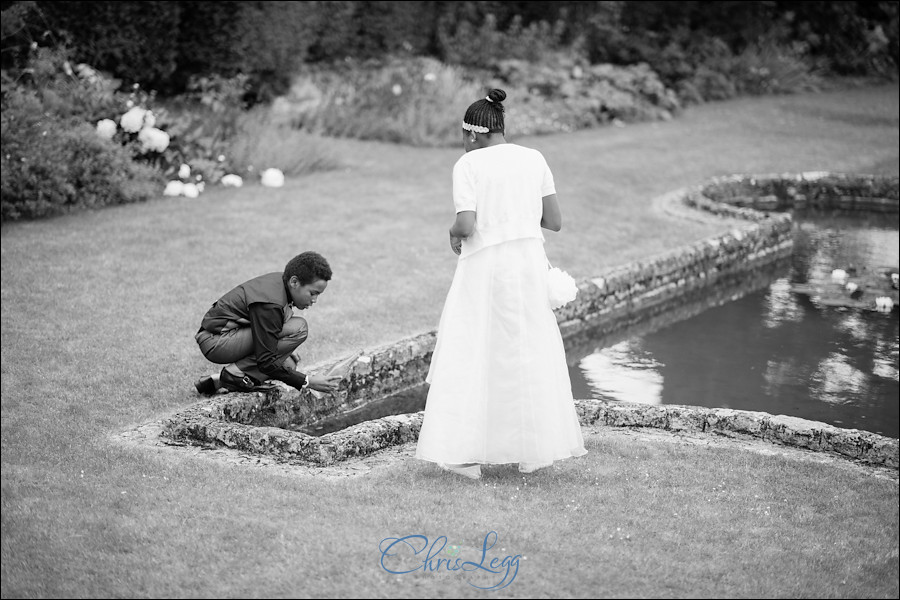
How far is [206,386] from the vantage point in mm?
6062

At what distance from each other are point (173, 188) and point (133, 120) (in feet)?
2.77

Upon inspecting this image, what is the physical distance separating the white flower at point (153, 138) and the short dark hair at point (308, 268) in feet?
19.4

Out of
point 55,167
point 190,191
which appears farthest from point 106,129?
point 190,191

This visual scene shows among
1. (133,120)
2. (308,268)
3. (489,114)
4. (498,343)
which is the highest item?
(489,114)

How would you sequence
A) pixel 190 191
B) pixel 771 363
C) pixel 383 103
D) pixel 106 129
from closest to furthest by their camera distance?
pixel 771 363 → pixel 106 129 → pixel 190 191 → pixel 383 103

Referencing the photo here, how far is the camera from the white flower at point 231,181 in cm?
1170

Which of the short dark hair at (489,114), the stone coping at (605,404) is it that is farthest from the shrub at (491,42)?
the short dark hair at (489,114)

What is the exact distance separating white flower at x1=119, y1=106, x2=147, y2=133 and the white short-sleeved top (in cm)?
694

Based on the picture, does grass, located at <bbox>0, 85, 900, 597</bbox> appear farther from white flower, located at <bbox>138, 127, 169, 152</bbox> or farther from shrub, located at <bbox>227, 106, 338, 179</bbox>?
shrub, located at <bbox>227, 106, 338, 179</bbox>

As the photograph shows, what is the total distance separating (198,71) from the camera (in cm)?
1382

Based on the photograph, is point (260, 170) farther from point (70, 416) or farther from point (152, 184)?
point (70, 416)

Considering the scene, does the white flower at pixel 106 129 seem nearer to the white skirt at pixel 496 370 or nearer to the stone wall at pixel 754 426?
the stone wall at pixel 754 426

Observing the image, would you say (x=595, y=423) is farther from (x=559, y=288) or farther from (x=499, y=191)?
(x=499, y=191)

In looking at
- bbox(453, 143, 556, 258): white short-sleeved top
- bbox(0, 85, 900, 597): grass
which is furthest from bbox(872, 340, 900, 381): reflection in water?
bbox(453, 143, 556, 258): white short-sleeved top
